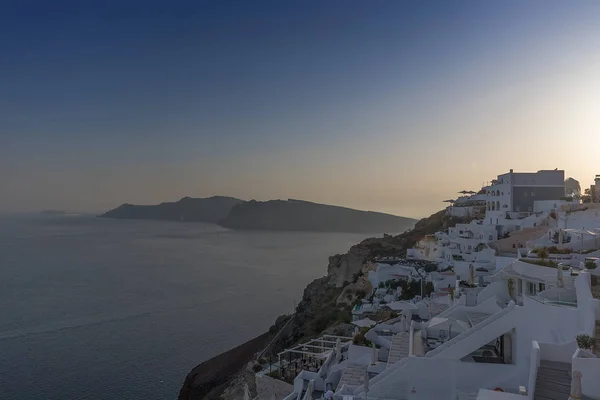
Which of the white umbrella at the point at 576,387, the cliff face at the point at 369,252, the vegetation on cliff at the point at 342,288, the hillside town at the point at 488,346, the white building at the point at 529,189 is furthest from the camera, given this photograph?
the cliff face at the point at 369,252

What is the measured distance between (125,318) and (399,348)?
35.5 metres

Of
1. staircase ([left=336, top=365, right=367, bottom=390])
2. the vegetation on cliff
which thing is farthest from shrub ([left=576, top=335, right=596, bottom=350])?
the vegetation on cliff

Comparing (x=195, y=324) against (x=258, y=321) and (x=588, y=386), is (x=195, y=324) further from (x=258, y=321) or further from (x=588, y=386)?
(x=588, y=386)

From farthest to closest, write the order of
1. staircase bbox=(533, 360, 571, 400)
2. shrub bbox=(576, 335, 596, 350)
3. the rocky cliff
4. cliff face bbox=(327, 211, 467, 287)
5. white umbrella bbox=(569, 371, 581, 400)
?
1. cliff face bbox=(327, 211, 467, 287)
2. the rocky cliff
3. shrub bbox=(576, 335, 596, 350)
4. staircase bbox=(533, 360, 571, 400)
5. white umbrella bbox=(569, 371, 581, 400)

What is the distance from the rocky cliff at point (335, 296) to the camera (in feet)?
79.7

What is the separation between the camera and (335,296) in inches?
1272

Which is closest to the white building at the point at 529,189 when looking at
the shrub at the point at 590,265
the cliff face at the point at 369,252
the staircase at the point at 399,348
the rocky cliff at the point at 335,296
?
the cliff face at the point at 369,252

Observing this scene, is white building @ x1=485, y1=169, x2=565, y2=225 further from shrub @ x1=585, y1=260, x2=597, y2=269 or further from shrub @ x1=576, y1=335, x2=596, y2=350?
shrub @ x1=576, y1=335, x2=596, y2=350

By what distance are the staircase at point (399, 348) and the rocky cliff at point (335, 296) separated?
7875mm

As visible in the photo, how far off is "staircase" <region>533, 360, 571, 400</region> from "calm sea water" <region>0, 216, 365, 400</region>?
22481mm

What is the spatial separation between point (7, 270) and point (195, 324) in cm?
4643

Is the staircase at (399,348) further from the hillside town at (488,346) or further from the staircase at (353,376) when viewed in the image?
the staircase at (353,376)

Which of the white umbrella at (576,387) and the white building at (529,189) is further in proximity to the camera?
the white building at (529,189)

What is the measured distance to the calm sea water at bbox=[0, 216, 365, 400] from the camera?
2700cm
